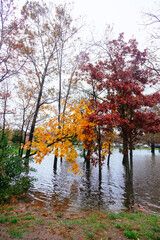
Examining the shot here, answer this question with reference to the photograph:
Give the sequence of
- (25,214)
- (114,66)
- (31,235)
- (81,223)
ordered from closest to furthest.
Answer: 1. (31,235)
2. (81,223)
3. (25,214)
4. (114,66)

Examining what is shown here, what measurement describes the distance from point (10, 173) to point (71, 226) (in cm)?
362

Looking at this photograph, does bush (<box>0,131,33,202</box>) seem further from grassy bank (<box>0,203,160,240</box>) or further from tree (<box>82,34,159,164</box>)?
tree (<box>82,34,159,164</box>)

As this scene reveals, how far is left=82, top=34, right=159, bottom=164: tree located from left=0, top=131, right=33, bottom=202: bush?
432cm

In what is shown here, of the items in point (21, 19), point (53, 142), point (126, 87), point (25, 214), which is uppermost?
point (21, 19)

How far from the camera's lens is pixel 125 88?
24.7 feet

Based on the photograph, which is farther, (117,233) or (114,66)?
(114,66)

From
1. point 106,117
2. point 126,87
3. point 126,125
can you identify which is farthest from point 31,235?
point 126,87

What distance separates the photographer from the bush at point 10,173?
236 inches

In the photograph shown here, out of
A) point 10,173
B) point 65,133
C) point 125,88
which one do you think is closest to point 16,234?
point 10,173

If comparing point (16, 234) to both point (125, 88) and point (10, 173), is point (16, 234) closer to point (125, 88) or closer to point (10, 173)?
point (10, 173)

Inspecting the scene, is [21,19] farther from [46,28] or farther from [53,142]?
[53,142]

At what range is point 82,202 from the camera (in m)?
7.26

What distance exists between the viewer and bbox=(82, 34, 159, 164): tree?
738 cm

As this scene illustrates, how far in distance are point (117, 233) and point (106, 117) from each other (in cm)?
415
